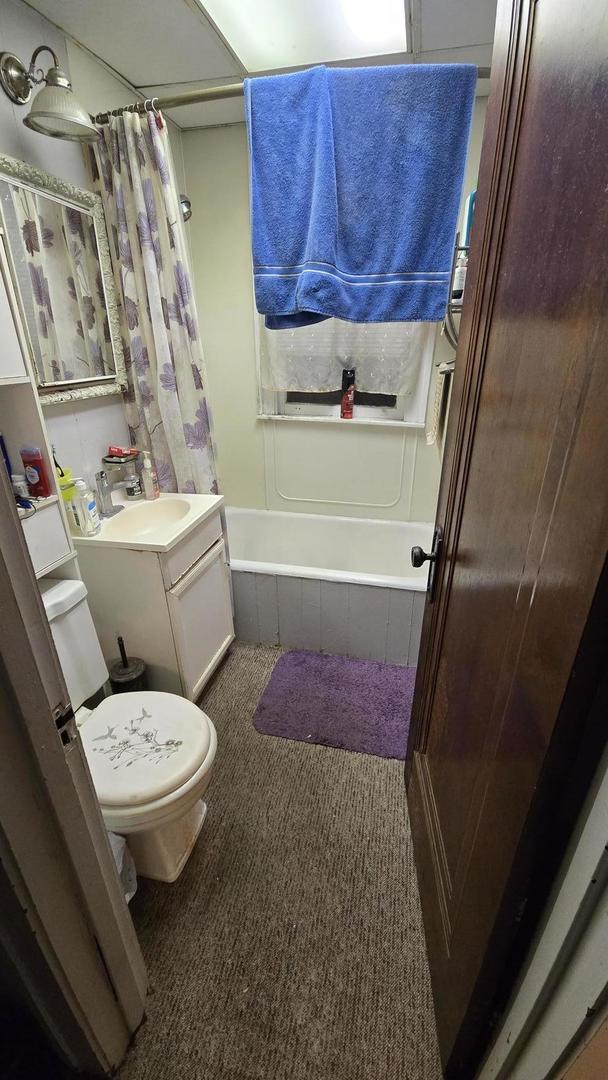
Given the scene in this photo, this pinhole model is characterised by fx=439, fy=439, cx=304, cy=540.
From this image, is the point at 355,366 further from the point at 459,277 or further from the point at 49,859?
the point at 49,859

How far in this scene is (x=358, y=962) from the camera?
109 centimetres

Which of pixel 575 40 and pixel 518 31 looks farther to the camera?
pixel 518 31

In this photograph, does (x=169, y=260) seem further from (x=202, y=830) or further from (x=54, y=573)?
(x=202, y=830)

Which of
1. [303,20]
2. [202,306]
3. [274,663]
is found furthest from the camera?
[202,306]

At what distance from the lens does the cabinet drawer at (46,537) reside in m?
1.21

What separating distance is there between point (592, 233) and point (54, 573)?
149 cm

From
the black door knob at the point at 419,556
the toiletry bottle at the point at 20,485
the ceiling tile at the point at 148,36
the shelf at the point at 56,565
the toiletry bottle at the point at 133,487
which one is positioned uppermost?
the ceiling tile at the point at 148,36

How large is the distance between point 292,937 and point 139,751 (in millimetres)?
619

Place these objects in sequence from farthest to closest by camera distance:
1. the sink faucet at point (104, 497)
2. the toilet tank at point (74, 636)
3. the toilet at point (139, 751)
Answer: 1. the sink faucet at point (104, 497)
2. the toilet tank at point (74, 636)
3. the toilet at point (139, 751)

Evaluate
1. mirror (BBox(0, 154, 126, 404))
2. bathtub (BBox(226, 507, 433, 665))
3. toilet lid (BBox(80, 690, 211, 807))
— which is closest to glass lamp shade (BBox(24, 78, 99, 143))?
mirror (BBox(0, 154, 126, 404))

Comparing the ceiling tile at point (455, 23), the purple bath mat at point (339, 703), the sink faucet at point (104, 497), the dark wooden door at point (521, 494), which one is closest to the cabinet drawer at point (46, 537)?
the sink faucet at point (104, 497)

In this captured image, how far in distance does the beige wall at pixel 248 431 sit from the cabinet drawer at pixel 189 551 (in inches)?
30.1

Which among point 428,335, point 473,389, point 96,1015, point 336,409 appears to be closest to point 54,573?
point 96,1015

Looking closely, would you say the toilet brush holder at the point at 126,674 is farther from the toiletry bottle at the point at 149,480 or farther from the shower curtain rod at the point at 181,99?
the shower curtain rod at the point at 181,99
